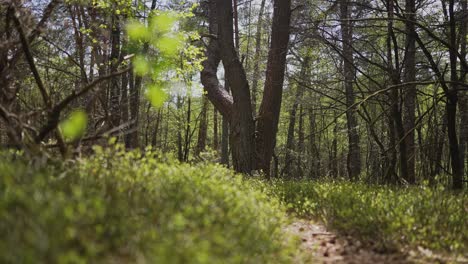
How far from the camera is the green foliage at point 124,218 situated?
6.25 ft

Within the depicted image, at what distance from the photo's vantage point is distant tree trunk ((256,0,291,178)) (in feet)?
31.9

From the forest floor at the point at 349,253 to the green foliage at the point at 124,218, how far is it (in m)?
0.37

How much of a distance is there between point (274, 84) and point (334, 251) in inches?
259

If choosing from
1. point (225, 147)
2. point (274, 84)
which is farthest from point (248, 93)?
point (225, 147)

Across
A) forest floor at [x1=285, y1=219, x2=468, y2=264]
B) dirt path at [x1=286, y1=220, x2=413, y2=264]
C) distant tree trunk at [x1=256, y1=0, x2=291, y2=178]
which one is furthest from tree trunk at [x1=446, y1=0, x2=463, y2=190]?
forest floor at [x1=285, y1=219, x2=468, y2=264]

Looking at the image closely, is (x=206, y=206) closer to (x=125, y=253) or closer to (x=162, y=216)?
(x=162, y=216)

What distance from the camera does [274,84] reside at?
9875 millimetres

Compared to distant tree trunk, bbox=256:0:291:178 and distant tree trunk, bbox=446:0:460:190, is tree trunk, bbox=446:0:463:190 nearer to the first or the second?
distant tree trunk, bbox=446:0:460:190

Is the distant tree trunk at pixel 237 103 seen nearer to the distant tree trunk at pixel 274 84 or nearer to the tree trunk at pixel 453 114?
the distant tree trunk at pixel 274 84

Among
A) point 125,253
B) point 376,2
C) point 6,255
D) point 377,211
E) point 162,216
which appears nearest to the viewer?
point 6,255

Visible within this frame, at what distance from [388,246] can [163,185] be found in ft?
7.36

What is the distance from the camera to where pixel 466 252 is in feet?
12.0

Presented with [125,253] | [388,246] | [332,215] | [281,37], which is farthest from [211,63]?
[125,253]

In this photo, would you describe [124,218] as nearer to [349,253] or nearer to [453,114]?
[349,253]
